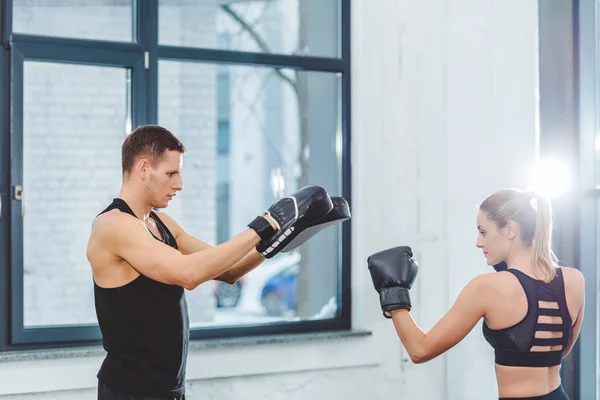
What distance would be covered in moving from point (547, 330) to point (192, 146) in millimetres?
4125

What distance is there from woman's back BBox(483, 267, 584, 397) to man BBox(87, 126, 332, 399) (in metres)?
0.60

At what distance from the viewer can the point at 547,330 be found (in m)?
2.28

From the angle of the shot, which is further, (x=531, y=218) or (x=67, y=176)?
(x=67, y=176)

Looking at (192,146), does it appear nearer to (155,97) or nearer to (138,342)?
(155,97)

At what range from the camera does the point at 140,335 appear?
2.35 meters

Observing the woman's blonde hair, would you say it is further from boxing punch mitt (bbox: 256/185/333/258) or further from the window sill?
the window sill

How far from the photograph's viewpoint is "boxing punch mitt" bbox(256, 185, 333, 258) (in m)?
2.27

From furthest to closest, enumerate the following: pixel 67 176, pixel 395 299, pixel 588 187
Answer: pixel 67 176 → pixel 588 187 → pixel 395 299

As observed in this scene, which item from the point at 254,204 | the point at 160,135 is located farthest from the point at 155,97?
the point at 254,204

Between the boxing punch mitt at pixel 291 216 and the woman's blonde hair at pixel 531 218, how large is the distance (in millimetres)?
537

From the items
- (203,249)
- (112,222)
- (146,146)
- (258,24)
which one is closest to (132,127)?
(203,249)

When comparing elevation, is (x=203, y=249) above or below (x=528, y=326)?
above

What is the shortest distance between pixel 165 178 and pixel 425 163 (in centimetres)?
166

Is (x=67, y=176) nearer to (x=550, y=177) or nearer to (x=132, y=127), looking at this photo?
(x=132, y=127)
